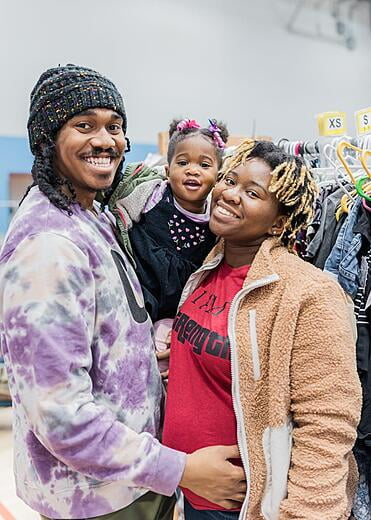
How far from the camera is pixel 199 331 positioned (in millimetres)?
1327

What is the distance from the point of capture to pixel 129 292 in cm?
127

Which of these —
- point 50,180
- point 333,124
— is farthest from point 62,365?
point 333,124

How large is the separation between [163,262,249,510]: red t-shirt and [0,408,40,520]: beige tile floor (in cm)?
195

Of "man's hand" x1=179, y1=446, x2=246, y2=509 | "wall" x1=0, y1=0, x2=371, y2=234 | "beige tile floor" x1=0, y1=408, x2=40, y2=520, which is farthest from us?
"wall" x1=0, y1=0, x2=371, y2=234

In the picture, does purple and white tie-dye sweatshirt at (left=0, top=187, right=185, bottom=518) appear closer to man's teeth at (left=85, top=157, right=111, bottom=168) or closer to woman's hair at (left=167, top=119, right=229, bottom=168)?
man's teeth at (left=85, top=157, right=111, bottom=168)

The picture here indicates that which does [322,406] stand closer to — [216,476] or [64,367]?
[216,476]

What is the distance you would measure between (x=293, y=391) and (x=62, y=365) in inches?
19.5

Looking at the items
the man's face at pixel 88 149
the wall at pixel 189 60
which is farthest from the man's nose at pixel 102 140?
the wall at pixel 189 60

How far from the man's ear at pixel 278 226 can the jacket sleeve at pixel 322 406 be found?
0.24 metres

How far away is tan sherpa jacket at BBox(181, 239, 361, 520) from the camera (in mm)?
1160

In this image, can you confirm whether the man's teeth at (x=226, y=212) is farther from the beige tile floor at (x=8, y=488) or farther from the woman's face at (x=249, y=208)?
Answer: the beige tile floor at (x=8, y=488)

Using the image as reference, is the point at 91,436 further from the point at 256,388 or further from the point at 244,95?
the point at 244,95

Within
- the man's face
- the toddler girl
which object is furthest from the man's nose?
the toddler girl

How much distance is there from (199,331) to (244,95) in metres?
5.48
